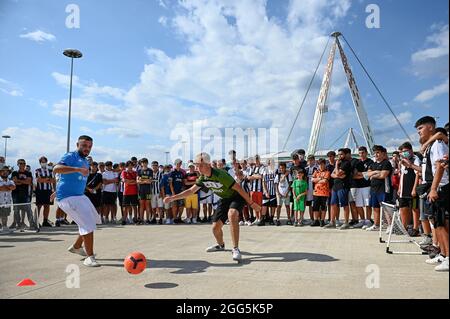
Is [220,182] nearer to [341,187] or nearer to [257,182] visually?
[341,187]

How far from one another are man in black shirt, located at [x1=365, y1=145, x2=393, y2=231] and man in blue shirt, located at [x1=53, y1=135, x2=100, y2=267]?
6.97m

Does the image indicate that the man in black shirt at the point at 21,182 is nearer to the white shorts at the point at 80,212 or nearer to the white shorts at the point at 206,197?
the white shorts at the point at 206,197

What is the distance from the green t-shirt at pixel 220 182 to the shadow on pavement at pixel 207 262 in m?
1.17

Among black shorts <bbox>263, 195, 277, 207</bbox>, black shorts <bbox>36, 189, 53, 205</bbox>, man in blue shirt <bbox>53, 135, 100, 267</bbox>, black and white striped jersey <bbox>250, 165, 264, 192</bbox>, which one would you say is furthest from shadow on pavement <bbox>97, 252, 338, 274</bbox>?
black shorts <bbox>36, 189, 53, 205</bbox>

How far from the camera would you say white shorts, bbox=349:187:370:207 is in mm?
9430

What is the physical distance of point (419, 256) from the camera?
5.62 m

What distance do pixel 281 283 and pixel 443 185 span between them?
106 inches

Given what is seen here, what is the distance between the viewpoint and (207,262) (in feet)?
17.6

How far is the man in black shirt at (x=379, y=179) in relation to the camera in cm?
867

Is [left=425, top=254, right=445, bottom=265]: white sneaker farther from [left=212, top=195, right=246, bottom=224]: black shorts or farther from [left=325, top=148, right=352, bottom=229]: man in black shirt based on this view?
[left=325, top=148, right=352, bottom=229]: man in black shirt

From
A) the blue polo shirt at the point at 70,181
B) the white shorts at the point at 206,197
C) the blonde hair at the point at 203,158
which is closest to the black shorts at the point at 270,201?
the white shorts at the point at 206,197

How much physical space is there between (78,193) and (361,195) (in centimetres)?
752

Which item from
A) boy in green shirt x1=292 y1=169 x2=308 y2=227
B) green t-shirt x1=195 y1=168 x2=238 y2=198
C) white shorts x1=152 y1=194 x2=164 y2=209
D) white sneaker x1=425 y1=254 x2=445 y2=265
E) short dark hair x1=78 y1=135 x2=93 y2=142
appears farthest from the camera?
white shorts x1=152 y1=194 x2=164 y2=209

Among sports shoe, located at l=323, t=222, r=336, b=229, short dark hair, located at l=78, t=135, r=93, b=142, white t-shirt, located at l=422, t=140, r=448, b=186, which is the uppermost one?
short dark hair, located at l=78, t=135, r=93, b=142
